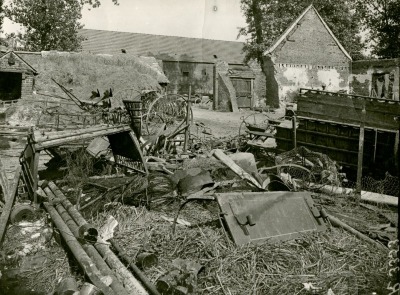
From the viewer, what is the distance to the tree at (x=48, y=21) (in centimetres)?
3112

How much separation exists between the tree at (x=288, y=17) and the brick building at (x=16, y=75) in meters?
17.1

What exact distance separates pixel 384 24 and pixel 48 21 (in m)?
25.5

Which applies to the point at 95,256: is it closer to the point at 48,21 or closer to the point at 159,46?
the point at 48,21

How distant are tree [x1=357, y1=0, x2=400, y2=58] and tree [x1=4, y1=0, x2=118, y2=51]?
69.6 feet

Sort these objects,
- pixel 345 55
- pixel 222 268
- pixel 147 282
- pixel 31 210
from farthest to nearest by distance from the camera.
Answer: pixel 345 55, pixel 31 210, pixel 222 268, pixel 147 282

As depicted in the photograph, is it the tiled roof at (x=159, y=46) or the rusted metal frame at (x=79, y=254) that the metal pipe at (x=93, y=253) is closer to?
the rusted metal frame at (x=79, y=254)

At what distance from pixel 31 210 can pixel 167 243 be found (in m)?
2.26

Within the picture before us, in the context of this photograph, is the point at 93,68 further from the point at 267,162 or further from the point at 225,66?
the point at 267,162

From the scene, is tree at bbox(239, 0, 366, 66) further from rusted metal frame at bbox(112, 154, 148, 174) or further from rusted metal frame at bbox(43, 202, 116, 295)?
rusted metal frame at bbox(43, 202, 116, 295)

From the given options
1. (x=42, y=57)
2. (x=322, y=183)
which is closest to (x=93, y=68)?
(x=42, y=57)

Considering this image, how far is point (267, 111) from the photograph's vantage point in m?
24.0

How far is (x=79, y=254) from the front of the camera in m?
4.34

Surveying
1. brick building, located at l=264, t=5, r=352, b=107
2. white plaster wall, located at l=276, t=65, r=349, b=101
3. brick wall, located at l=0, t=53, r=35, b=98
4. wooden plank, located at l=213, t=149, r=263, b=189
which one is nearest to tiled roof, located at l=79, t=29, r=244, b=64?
brick building, located at l=264, t=5, r=352, b=107

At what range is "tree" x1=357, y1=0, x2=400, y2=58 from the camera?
2264cm
